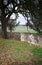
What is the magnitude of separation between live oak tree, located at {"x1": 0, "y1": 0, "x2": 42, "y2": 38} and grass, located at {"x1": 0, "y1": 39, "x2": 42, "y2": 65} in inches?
76.9

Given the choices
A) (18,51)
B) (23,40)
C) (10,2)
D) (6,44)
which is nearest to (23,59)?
(18,51)

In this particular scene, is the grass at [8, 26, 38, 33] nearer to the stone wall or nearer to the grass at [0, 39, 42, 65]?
the stone wall

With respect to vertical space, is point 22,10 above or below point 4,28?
above

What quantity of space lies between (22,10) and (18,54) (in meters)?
4.00

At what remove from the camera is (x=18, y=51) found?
35.2 ft

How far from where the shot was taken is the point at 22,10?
530 inches

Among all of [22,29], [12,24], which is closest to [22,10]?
[12,24]

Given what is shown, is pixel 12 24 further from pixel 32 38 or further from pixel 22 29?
pixel 32 38

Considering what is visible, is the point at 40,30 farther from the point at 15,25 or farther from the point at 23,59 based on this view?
the point at 23,59

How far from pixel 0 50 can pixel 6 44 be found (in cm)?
115

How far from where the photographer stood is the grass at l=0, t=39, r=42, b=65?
9200 millimetres

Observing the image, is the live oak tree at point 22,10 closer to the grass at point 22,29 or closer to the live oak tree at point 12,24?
the live oak tree at point 12,24

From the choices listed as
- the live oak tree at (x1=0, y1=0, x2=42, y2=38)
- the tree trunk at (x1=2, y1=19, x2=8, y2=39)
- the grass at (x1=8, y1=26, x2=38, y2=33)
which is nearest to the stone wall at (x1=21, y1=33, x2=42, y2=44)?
the live oak tree at (x1=0, y1=0, x2=42, y2=38)

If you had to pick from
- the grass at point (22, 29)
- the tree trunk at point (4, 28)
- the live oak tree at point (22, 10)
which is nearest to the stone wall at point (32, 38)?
the live oak tree at point (22, 10)
